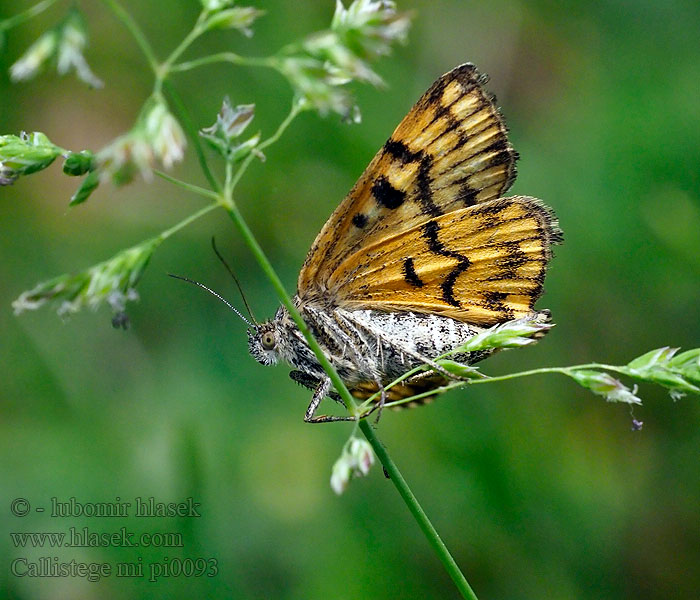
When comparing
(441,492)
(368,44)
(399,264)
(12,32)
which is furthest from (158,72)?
(12,32)

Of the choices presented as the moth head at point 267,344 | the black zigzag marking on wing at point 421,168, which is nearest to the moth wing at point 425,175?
the black zigzag marking on wing at point 421,168

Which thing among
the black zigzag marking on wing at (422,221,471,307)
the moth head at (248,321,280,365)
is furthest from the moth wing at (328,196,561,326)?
the moth head at (248,321,280,365)

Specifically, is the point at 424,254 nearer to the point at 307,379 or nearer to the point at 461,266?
the point at 461,266

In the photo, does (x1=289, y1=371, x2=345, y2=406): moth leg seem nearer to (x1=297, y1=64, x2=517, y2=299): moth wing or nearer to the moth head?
the moth head

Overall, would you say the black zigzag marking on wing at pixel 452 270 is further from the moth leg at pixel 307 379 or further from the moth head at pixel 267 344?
the moth head at pixel 267 344

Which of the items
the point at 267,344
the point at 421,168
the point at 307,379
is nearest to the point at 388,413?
the point at 307,379

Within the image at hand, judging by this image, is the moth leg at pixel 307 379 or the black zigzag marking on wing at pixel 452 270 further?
the black zigzag marking on wing at pixel 452 270
